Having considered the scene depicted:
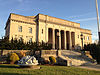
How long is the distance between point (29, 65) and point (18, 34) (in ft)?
80.0

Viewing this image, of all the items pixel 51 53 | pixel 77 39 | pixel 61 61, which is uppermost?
pixel 77 39

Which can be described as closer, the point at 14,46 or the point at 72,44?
the point at 14,46

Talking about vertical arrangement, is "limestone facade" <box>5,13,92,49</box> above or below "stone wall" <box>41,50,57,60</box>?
above

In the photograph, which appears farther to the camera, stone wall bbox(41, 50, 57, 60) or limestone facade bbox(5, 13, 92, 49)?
limestone facade bbox(5, 13, 92, 49)

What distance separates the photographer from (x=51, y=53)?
1877cm

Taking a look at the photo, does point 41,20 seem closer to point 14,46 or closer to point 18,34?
point 18,34

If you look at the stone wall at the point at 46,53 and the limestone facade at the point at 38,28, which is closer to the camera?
the stone wall at the point at 46,53

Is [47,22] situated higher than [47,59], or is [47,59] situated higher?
[47,22]

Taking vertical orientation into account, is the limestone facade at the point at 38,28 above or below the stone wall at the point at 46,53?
above

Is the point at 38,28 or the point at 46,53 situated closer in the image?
the point at 46,53

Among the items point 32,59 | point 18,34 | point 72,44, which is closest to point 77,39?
point 72,44

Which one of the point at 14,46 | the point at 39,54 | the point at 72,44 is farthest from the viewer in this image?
the point at 72,44

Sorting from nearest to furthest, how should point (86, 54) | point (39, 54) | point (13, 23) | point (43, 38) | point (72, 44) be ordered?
point (39, 54) < point (86, 54) < point (13, 23) < point (43, 38) < point (72, 44)

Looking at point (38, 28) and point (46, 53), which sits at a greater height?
point (38, 28)
